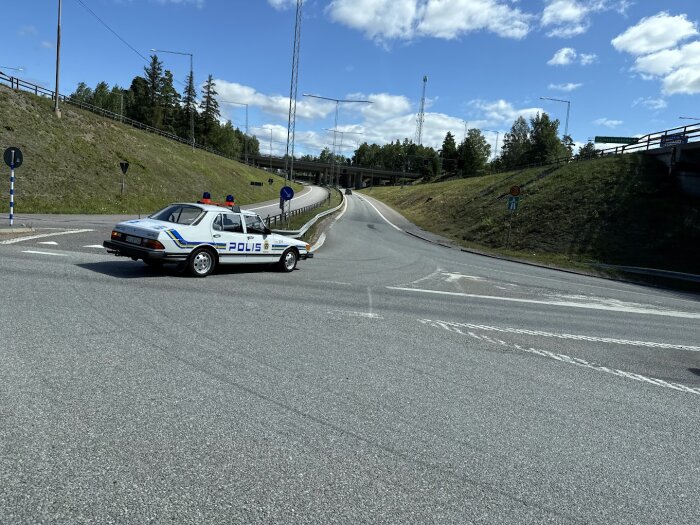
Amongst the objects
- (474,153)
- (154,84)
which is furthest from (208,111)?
(474,153)

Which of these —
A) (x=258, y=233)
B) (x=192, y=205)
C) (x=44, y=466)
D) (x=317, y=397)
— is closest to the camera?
(x=44, y=466)

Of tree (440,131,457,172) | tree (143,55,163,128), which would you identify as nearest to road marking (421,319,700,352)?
tree (143,55,163,128)

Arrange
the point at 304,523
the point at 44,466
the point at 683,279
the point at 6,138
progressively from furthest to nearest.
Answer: the point at 6,138, the point at 683,279, the point at 44,466, the point at 304,523

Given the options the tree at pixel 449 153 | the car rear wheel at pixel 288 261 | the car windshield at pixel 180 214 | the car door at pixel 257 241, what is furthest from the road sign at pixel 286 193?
the tree at pixel 449 153

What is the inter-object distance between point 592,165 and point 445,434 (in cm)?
4432

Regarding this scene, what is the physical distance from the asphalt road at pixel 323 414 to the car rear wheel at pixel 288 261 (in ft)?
14.1

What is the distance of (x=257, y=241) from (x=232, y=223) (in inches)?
37.4

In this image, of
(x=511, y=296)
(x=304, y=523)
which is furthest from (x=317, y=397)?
(x=511, y=296)

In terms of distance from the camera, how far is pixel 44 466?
3.08 m

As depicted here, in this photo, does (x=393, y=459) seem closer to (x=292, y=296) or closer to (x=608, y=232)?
(x=292, y=296)

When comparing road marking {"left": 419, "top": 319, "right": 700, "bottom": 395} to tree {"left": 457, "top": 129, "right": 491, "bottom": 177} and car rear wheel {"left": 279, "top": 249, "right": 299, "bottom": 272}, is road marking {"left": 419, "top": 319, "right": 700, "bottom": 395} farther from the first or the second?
tree {"left": 457, "top": 129, "right": 491, "bottom": 177}

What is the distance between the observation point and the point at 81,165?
33.9 meters

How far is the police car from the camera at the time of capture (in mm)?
10455

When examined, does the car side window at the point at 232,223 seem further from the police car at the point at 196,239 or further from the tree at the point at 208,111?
the tree at the point at 208,111
